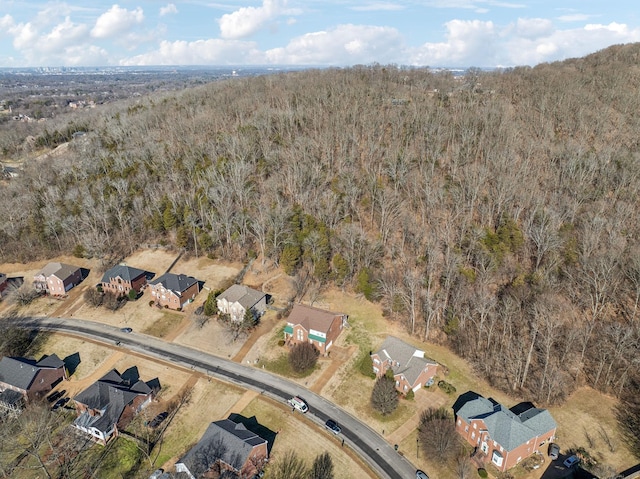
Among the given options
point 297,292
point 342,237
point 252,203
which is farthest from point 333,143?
point 297,292

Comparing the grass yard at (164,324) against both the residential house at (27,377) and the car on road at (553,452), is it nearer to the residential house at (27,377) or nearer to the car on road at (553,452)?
the residential house at (27,377)

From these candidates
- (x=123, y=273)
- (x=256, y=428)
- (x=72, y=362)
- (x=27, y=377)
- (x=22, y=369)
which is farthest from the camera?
(x=123, y=273)

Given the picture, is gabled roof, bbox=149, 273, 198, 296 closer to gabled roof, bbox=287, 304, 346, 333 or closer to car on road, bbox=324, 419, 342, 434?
gabled roof, bbox=287, 304, 346, 333

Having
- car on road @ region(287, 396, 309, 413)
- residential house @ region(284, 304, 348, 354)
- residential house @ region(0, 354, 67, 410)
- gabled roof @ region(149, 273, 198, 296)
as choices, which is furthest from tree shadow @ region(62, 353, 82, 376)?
car on road @ region(287, 396, 309, 413)

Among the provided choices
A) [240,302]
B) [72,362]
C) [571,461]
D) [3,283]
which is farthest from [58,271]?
[571,461]

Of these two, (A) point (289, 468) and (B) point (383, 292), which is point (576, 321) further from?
(A) point (289, 468)

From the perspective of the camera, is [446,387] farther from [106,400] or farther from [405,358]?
[106,400]

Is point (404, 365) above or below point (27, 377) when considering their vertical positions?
above
